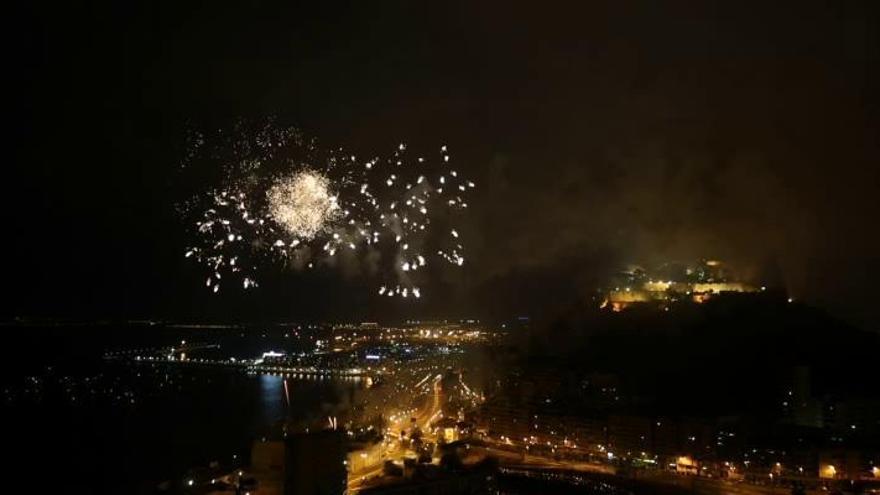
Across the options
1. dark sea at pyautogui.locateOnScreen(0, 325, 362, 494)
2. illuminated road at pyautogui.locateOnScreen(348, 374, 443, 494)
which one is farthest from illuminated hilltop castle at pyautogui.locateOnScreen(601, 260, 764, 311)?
dark sea at pyautogui.locateOnScreen(0, 325, 362, 494)

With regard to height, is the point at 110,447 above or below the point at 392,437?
below

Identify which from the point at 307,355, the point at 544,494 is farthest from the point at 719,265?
the point at 307,355

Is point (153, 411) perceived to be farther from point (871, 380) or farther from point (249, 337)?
point (249, 337)

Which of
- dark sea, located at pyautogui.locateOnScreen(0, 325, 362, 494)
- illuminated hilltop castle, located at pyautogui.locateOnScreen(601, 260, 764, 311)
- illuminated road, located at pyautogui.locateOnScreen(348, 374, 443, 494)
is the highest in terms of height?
illuminated hilltop castle, located at pyautogui.locateOnScreen(601, 260, 764, 311)

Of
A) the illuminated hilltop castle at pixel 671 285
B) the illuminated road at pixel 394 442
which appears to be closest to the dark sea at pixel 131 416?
the illuminated road at pixel 394 442

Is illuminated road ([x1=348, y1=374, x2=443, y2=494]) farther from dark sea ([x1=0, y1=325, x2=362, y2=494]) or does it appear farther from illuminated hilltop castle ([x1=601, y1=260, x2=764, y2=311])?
illuminated hilltop castle ([x1=601, y1=260, x2=764, y2=311])

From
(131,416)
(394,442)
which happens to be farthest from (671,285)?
(131,416)

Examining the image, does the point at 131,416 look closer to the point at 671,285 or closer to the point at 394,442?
the point at 394,442
